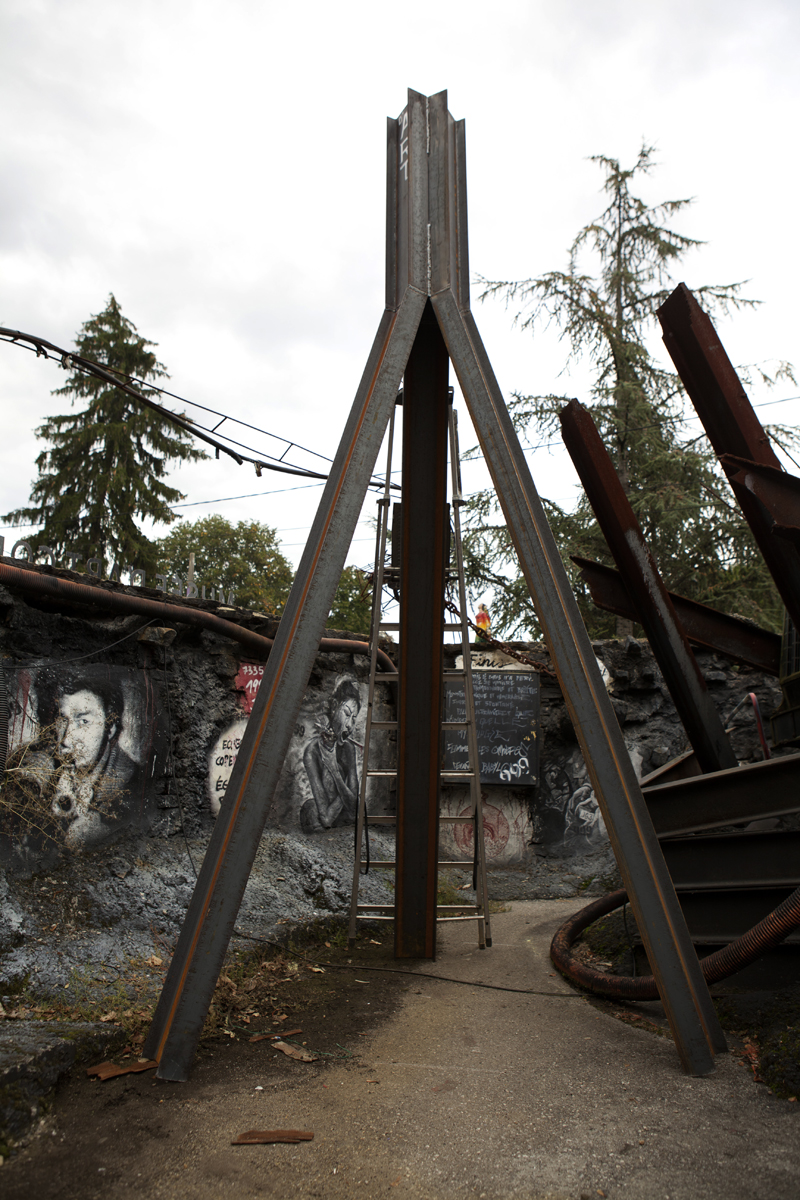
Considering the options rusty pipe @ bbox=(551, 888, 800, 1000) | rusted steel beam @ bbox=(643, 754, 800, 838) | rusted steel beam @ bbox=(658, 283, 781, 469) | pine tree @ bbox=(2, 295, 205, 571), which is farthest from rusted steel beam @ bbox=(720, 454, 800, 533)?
pine tree @ bbox=(2, 295, 205, 571)

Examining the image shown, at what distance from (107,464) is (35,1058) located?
841 inches

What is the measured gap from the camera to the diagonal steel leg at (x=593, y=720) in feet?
9.87

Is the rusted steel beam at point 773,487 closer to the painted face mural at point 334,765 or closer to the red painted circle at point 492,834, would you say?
the painted face mural at point 334,765

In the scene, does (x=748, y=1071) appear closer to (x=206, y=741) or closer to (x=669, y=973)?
(x=669, y=973)

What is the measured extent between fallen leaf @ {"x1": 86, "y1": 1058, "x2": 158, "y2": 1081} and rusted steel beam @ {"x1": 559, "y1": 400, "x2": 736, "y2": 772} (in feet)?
12.0

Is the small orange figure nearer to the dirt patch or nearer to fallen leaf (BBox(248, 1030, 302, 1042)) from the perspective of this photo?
the dirt patch

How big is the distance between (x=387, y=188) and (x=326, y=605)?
2.51 m

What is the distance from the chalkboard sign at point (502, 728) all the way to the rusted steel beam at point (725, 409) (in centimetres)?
606

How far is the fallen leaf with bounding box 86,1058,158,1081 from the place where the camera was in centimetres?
272

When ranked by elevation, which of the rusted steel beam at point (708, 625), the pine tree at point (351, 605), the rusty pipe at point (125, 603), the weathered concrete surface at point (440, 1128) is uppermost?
the pine tree at point (351, 605)

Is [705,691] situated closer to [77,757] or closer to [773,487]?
[773,487]

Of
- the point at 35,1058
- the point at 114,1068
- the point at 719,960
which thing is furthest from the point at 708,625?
the point at 35,1058

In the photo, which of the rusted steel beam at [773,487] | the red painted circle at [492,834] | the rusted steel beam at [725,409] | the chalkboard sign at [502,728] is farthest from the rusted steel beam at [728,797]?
Answer: the red painted circle at [492,834]

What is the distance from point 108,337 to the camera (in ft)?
74.2
